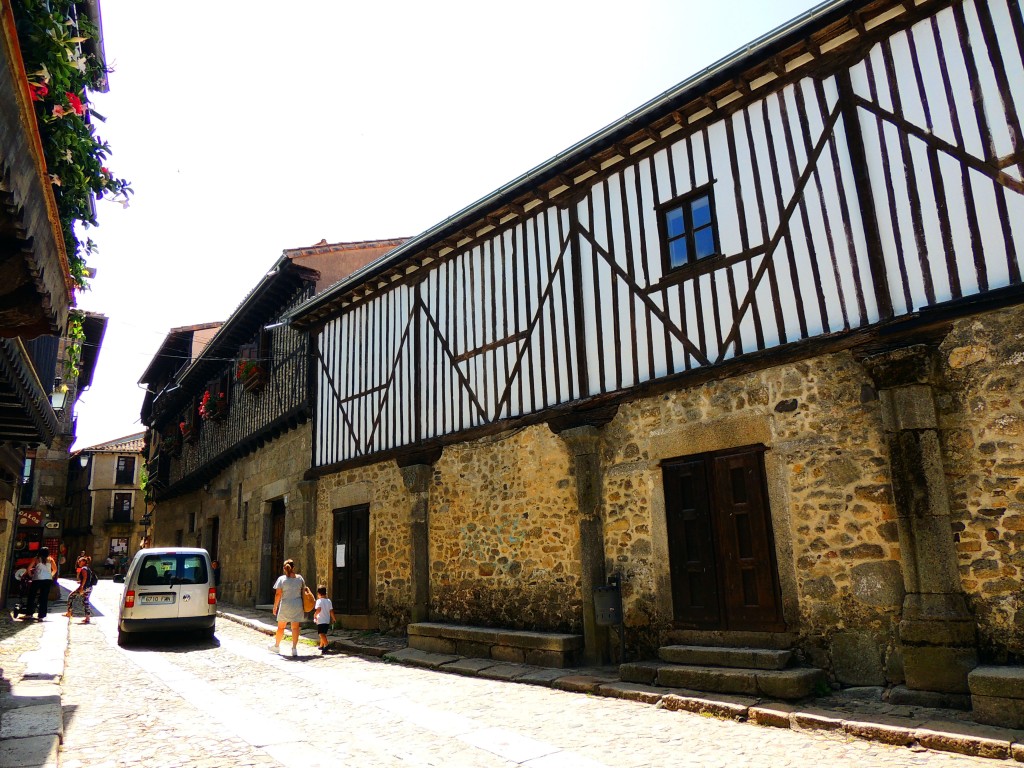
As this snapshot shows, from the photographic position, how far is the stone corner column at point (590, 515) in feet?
24.8

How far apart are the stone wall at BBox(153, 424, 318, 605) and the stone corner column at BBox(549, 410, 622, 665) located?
669 cm

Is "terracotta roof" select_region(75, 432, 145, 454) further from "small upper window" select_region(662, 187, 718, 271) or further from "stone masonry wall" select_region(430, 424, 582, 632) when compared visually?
"small upper window" select_region(662, 187, 718, 271)

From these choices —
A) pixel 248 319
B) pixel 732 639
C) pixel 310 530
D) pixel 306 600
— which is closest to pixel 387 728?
pixel 732 639

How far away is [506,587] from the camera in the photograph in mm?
8844

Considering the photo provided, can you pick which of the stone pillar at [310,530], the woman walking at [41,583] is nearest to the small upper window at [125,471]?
the woman walking at [41,583]

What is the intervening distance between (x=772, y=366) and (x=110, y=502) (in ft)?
142

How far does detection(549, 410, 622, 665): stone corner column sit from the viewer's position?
24.8ft

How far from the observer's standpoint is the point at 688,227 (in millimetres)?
7414

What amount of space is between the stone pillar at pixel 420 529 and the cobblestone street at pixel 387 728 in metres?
1.86

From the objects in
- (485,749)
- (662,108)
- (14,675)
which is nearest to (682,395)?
(662,108)

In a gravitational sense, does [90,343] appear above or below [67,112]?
above

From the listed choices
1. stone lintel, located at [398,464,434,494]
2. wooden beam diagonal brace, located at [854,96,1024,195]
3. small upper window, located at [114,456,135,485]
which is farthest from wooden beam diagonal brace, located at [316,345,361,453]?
small upper window, located at [114,456,135,485]

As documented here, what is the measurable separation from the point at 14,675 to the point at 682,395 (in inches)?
289

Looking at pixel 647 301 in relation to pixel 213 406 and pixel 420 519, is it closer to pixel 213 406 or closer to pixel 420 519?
pixel 420 519
